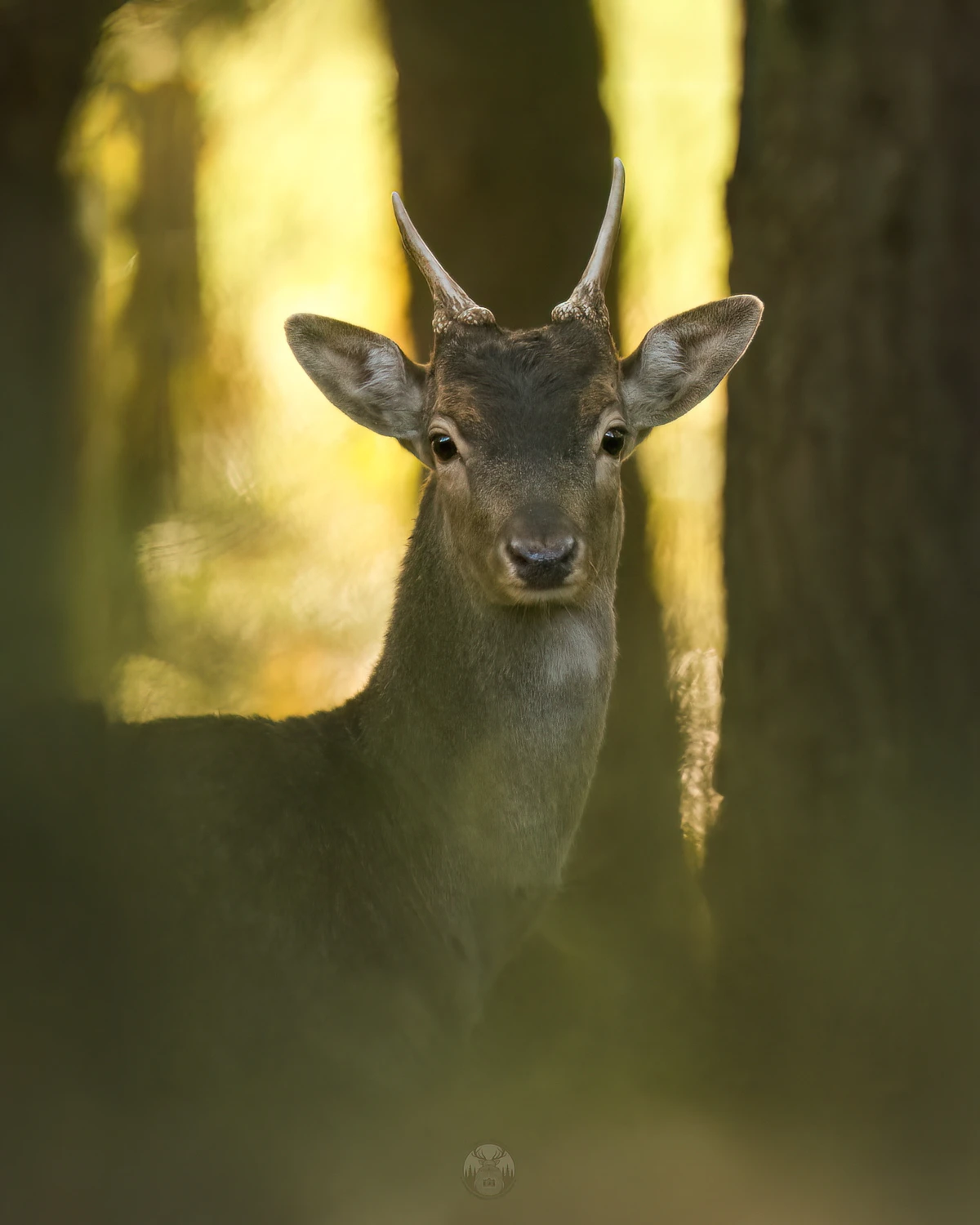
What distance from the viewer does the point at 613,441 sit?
283cm

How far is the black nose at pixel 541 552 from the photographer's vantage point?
8.01 ft

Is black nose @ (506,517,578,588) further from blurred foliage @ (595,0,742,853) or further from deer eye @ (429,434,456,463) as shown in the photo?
blurred foliage @ (595,0,742,853)

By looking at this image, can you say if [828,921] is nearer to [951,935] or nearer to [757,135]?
[951,935]

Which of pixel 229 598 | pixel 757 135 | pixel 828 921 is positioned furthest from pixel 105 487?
pixel 828 921

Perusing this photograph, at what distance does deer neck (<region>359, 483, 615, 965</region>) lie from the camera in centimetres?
280

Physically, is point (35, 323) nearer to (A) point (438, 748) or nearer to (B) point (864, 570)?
(A) point (438, 748)

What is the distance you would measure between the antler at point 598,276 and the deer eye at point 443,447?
1.47ft

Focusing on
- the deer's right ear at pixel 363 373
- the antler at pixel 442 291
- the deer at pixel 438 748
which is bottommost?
the deer at pixel 438 748

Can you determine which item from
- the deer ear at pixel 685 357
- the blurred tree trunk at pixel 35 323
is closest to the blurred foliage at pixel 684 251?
the deer ear at pixel 685 357

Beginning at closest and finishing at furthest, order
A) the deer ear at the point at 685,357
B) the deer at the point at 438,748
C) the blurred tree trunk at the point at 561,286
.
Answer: the deer at the point at 438,748 → the deer ear at the point at 685,357 → the blurred tree trunk at the point at 561,286

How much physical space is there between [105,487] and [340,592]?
0.97 m

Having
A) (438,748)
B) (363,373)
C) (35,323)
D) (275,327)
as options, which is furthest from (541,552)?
(275,327)

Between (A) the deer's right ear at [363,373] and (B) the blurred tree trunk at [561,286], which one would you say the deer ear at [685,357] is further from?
(B) the blurred tree trunk at [561,286]

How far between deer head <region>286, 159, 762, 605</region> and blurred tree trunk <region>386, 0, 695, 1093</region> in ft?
2.90
